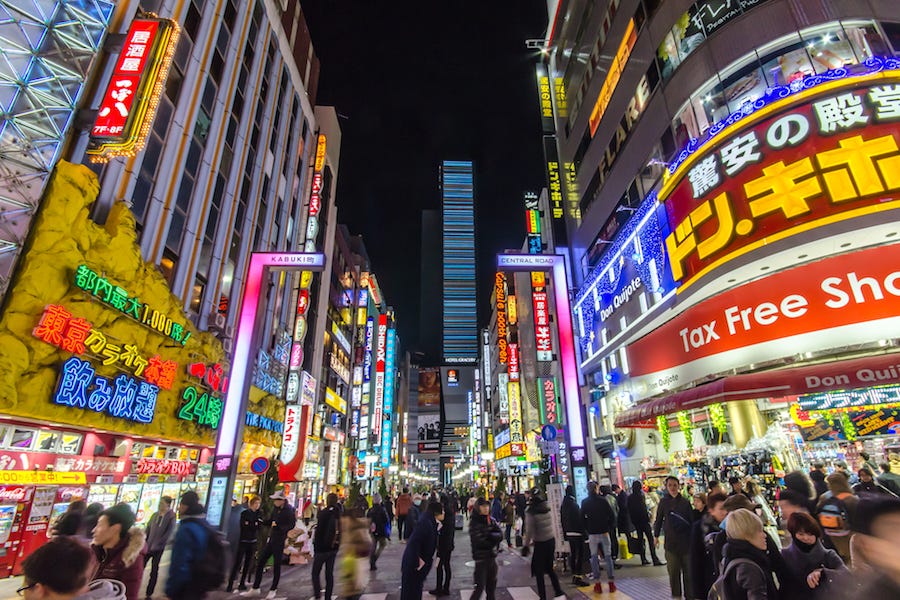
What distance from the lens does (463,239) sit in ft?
482

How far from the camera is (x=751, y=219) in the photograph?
10.2m

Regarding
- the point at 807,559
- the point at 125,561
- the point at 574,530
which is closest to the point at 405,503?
the point at 574,530

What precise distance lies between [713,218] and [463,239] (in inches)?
5396

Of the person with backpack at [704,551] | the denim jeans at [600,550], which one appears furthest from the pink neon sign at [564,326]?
the person with backpack at [704,551]

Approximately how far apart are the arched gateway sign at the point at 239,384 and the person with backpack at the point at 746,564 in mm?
11845

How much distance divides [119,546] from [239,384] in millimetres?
8741

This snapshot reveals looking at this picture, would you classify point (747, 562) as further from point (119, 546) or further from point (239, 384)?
point (239, 384)

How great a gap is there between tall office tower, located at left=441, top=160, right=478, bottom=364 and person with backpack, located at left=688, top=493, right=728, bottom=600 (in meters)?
133

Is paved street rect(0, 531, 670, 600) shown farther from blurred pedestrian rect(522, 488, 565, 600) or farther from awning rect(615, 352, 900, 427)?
awning rect(615, 352, 900, 427)

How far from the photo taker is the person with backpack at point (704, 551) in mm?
5215

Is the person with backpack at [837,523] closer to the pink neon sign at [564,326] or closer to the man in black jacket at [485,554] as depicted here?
the man in black jacket at [485,554]

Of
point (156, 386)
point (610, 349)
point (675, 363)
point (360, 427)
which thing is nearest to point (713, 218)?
point (675, 363)

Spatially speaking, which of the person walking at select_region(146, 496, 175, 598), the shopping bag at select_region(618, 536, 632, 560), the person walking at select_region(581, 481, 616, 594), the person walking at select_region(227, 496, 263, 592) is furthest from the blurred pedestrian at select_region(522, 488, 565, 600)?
the person walking at select_region(146, 496, 175, 598)

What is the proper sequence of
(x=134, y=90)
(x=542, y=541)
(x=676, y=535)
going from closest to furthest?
(x=676, y=535) → (x=542, y=541) → (x=134, y=90)
